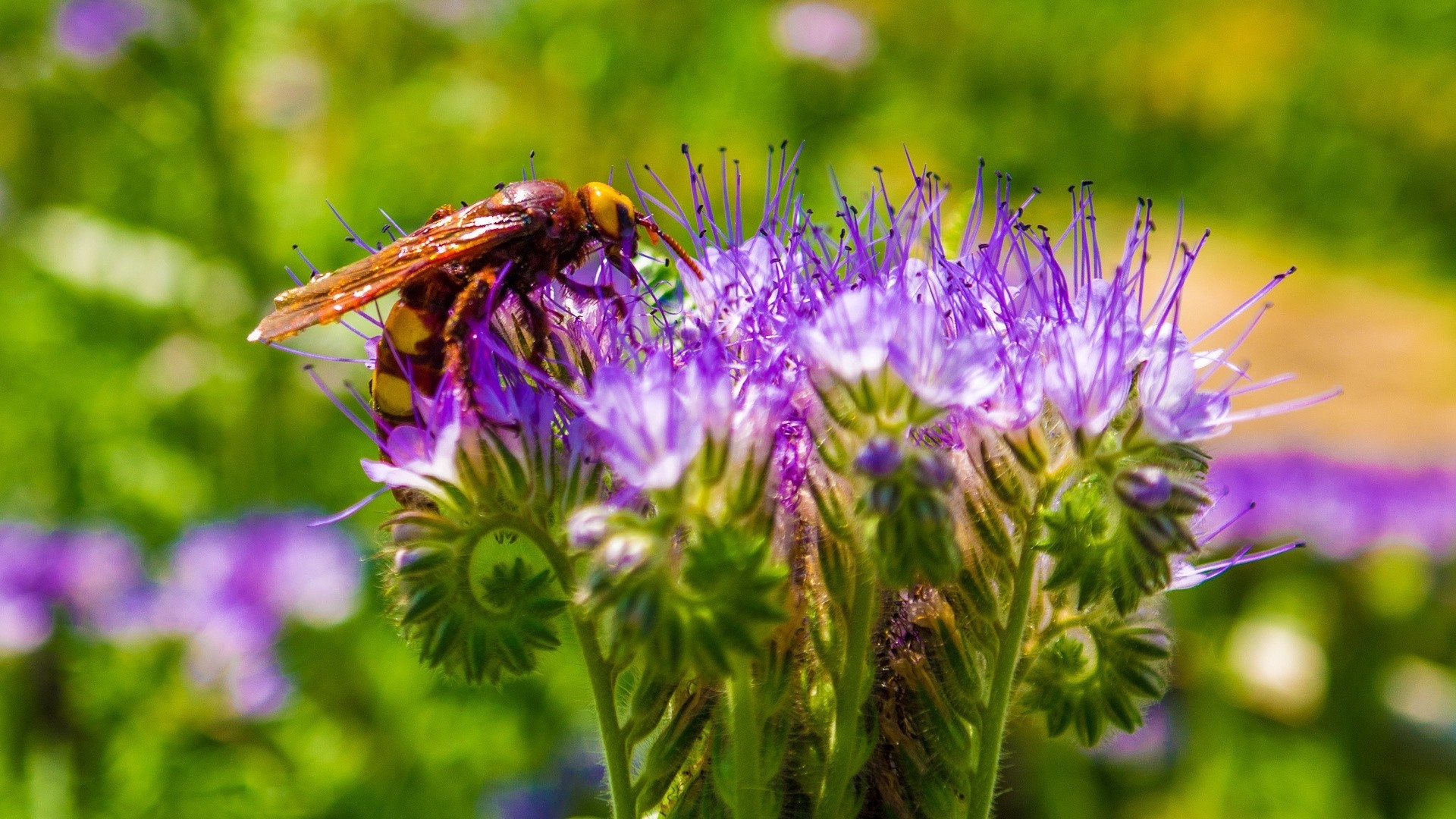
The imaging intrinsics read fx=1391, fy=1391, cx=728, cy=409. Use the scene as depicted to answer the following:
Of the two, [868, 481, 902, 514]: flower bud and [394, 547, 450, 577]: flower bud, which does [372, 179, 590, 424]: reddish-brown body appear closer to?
[394, 547, 450, 577]: flower bud

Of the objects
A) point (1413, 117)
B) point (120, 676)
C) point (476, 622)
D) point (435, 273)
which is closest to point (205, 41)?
point (120, 676)

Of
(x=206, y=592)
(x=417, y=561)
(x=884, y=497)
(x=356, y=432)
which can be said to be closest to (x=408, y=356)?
(x=417, y=561)

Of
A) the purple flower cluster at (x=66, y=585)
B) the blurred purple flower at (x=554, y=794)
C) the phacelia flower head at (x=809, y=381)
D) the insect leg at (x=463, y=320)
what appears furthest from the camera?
the purple flower cluster at (x=66, y=585)

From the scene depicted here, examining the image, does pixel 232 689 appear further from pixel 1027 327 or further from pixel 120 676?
pixel 1027 327

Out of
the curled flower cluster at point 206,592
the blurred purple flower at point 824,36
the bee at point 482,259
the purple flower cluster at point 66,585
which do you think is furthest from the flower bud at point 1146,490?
the blurred purple flower at point 824,36

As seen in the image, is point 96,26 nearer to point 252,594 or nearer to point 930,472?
point 252,594

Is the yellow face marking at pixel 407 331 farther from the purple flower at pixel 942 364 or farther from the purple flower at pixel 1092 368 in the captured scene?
the purple flower at pixel 1092 368
